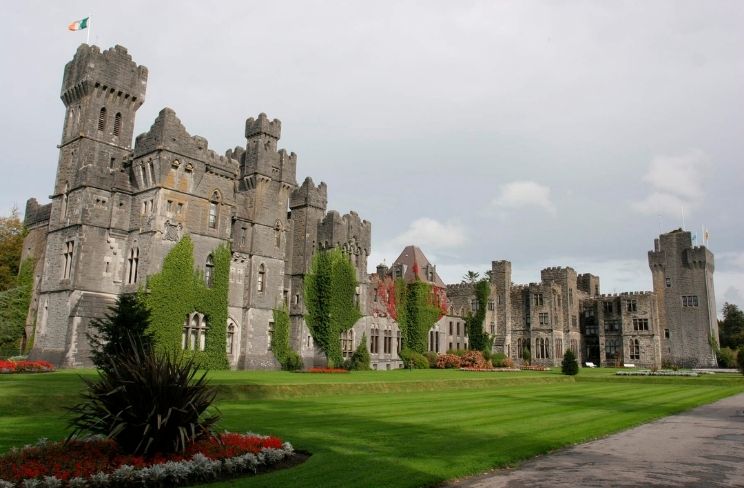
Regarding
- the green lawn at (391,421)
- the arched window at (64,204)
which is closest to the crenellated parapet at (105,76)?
the arched window at (64,204)

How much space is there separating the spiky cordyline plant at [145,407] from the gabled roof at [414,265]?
53.7 m

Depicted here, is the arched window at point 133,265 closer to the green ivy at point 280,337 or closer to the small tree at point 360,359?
the green ivy at point 280,337

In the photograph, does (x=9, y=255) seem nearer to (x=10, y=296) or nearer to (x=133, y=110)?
(x=10, y=296)

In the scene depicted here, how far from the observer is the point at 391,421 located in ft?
57.0

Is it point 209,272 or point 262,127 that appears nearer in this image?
point 209,272

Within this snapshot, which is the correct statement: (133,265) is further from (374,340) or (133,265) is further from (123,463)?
(123,463)

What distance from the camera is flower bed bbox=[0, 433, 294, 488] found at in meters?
9.23

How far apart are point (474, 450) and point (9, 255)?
53.9 meters

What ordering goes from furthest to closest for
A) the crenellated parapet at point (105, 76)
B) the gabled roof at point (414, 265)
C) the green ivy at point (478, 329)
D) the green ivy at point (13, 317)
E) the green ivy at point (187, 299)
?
the green ivy at point (478, 329) < the gabled roof at point (414, 265) < the green ivy at point (13, 317) < the crenellated parapet at point (105, 76) < the green ivy at point (187, 299)

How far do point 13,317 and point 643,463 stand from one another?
1853 inches

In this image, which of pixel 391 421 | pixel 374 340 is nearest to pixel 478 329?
pixel 374 340

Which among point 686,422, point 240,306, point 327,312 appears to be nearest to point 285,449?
point 686,422

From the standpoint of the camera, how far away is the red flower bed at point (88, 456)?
941cm

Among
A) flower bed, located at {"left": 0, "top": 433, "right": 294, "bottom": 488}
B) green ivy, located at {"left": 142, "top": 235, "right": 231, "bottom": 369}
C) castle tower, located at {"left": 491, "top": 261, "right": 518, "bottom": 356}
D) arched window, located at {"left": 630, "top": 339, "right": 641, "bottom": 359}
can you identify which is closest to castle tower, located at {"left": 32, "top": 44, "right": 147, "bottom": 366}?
green ivy, located at {"left": 142, "top": 235, "right": 231, "bottom": 369}
